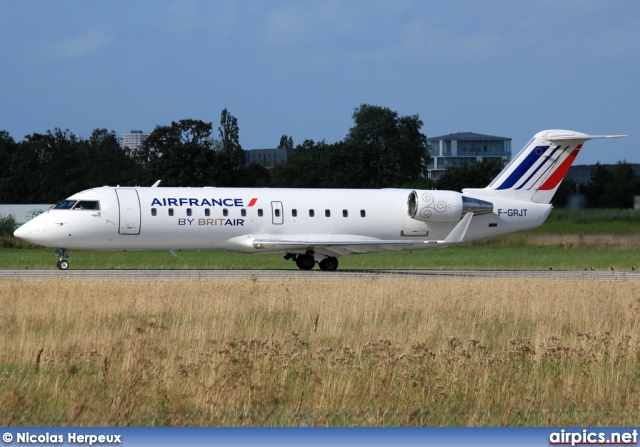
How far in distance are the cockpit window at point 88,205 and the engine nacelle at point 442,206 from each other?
36.3 ft

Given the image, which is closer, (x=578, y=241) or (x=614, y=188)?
(x=614, y=188)

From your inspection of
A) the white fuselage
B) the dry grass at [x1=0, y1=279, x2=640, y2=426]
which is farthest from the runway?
the dry grass at [x1=0, y1=279, x2=640, y2=426]

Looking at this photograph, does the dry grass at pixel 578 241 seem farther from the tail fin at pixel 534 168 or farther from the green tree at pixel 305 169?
the green tree at pixel 305 169

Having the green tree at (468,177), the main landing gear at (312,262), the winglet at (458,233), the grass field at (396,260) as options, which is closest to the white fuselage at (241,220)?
the main landing gear at (312,262)

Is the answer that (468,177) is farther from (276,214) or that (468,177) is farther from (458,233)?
(276,214)

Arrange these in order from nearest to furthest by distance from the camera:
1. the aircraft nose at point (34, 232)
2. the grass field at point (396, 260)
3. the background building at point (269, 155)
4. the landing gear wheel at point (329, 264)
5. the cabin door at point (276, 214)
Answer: the aircraft nose at point (34, 232) → the cabin door at point (276, 214) → the landing gear wheel at point (329, 264) → the grass field at point (396, 260) → the background building at point (269, 155)

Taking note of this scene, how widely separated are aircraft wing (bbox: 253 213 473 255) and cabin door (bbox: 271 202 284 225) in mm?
557

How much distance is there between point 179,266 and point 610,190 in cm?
2131

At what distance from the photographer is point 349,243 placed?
117ft

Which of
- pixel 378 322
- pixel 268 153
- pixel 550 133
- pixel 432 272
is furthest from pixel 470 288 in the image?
pixel 268 153

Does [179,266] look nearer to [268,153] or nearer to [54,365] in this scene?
[54,365]

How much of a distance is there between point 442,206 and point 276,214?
6079mm
